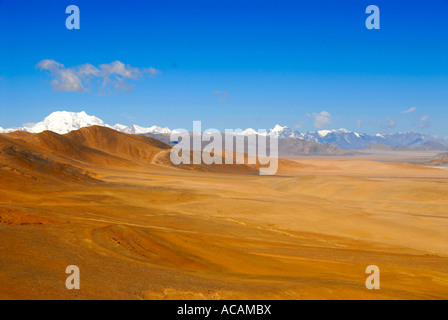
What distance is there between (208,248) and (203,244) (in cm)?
47

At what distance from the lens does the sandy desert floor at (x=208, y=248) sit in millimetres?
10344

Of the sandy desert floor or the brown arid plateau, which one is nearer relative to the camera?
the sandy desert floor

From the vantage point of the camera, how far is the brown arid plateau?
1045 centimetres

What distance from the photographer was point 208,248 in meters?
16.6

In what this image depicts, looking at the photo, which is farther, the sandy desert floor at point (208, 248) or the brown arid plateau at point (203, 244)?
the brown arid plateau at point (203, 244)

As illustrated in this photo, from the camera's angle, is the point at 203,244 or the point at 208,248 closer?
the point at 208,248

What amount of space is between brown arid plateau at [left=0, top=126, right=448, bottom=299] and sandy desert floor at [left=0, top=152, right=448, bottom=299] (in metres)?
0.06

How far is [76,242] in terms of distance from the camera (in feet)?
46.0

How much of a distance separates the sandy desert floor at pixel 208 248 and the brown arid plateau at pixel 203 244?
6 centimetres

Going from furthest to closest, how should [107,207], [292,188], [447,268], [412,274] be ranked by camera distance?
[292,188]
[107,207]
[447,268]
[412,274]

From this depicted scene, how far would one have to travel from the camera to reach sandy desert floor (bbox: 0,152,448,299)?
10.3m
